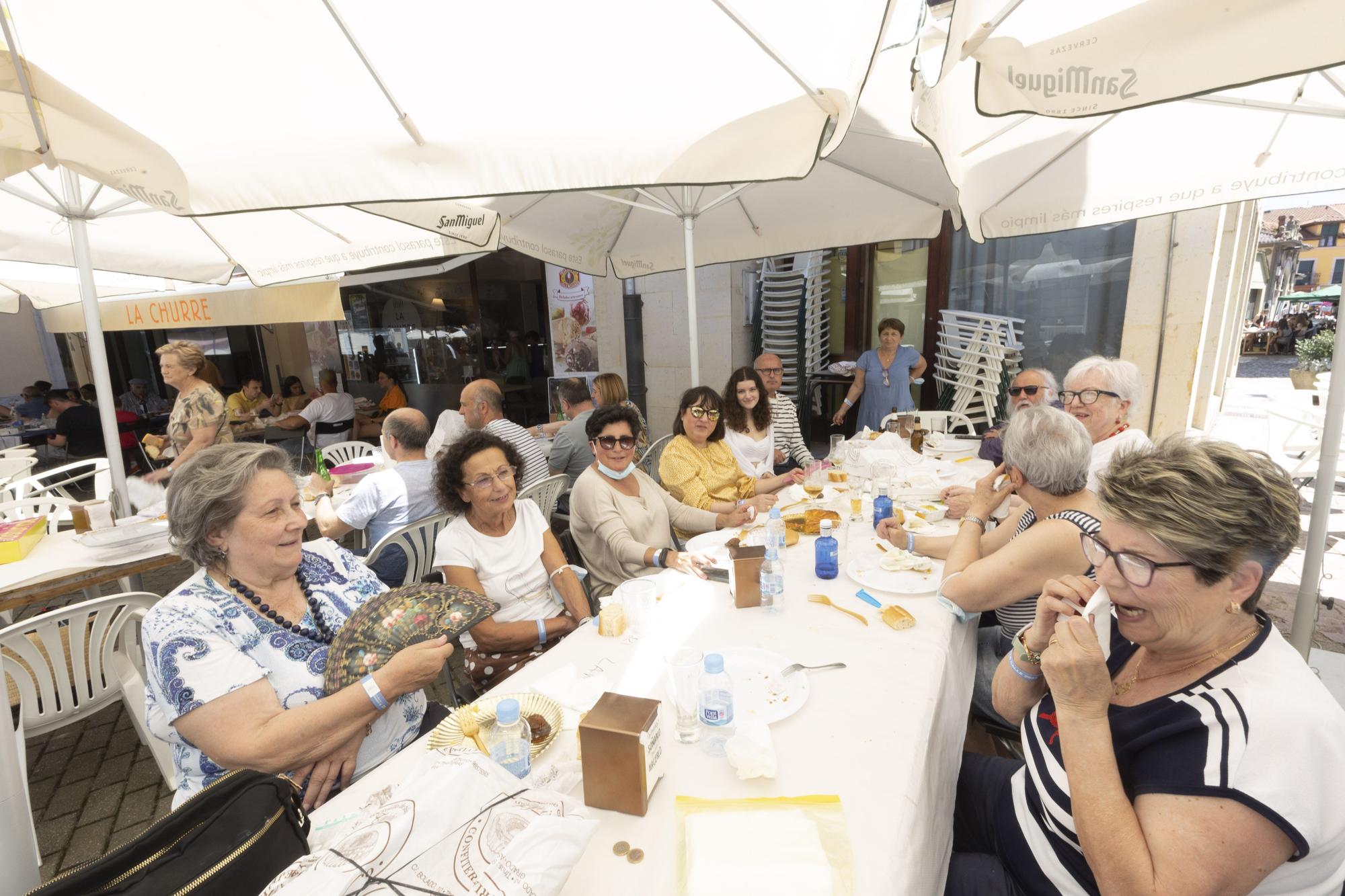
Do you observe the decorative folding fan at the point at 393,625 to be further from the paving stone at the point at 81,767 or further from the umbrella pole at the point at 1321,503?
the umbrella pole at the point at 1321,503

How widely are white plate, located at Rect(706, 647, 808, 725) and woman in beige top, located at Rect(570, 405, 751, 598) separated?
1125 millimetres

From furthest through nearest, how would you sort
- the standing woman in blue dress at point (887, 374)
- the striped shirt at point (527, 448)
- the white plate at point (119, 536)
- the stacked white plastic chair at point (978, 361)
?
the stacked white plastic chair at point (978, 361), the standing woman in blue dress at point (887, 374), the striped shirt at point (527, 448), the white plate at point (119, 536)

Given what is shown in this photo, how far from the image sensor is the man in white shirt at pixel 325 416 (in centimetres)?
898

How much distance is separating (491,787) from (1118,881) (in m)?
1.22

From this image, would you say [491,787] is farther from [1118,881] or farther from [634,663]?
[1118,881]

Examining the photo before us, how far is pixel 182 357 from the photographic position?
507 centimetres

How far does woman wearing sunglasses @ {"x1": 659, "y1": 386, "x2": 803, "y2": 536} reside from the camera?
13.4 ft

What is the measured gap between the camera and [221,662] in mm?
1616

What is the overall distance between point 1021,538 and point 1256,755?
0.95 meters

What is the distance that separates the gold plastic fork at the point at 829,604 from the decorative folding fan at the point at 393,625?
121cm

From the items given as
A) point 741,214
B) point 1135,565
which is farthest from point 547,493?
point 1135,565

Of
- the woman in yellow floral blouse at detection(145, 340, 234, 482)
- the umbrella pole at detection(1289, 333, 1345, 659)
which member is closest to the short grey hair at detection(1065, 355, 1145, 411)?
the umbrella pole at detection(1289, 333, 1345, 659)

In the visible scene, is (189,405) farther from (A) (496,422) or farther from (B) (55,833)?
(B) (55,833)

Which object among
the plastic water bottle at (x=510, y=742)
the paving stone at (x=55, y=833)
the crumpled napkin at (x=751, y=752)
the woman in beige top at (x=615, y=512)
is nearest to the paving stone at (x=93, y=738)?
the paving stone at (x=55, y=833)
